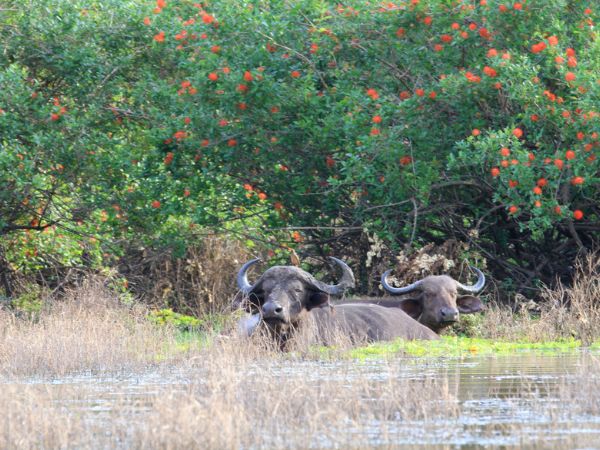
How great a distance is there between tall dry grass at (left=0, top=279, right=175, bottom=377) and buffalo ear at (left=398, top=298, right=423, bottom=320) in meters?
3.30

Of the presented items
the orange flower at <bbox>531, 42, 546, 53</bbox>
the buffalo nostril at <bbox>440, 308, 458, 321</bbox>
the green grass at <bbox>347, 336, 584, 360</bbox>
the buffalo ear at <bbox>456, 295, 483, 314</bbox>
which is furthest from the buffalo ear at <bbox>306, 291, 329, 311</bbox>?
the orange flower at <bbox>531, 42, 546, 53</bbox>

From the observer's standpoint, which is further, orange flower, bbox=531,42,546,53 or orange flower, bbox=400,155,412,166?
orange flower, bbox=400,155,412,166

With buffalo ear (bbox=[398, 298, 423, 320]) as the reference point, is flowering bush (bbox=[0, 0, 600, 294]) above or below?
above

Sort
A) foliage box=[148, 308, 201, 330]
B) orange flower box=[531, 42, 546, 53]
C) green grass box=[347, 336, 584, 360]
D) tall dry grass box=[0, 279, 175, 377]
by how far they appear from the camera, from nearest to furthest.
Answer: tall dry grass box=[0, 279, 175, 377], green grass box=[347, 336, 584, 360], orange flower box=[531, 42, 546, 53], foliage box=[148, 308, 201, 330]

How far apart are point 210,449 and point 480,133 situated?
8.27 metres

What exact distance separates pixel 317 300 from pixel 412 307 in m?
2.21

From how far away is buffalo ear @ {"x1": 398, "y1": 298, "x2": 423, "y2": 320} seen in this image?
14.8 m

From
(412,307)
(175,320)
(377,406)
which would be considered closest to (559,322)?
(412,307)

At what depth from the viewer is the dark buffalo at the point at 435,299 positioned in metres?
14.6

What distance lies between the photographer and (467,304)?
1481cm

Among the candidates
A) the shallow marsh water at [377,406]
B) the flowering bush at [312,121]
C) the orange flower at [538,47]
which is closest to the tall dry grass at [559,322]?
the flowering bush at [312,121]

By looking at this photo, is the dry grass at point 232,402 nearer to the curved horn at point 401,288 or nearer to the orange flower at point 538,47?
the curved horn at point 401,288

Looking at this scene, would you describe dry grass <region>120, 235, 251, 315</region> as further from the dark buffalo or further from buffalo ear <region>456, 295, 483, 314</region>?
buffalo ear <region>456, 295, 483, 314</region>

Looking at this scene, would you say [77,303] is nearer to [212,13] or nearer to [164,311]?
[164,311]
